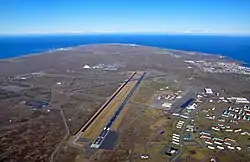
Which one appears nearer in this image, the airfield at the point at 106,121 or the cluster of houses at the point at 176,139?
the cluster of houses at the point at 176,139

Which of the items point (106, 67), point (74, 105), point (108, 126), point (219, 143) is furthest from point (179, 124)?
point (106, 67)

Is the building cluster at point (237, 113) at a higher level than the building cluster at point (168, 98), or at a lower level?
lower

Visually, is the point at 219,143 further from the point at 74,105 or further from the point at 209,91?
the point at 209,91

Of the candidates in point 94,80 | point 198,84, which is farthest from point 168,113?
point 94,80

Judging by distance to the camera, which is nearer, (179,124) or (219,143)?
(219,143)

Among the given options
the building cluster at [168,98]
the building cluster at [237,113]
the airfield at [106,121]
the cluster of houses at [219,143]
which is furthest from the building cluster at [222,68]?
the cluster of houses at [219,143]

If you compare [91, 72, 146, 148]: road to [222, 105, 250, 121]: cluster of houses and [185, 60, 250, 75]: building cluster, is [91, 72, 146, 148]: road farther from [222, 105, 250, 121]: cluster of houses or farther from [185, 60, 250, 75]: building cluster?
[185, 60, 250, 75]: building cluster

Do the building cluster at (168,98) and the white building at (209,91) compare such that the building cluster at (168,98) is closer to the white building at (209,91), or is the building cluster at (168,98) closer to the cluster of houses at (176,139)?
the white building at (209,91)
